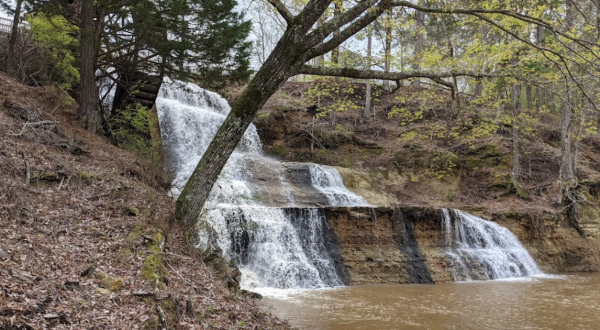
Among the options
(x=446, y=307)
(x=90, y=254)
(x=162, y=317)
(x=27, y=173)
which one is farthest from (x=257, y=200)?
(x=162, y=317)

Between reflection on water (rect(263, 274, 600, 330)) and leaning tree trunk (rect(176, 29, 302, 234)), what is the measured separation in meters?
1.97

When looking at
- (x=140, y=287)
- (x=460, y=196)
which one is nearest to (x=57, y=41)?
(x=140, y=287)

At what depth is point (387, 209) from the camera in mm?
13211

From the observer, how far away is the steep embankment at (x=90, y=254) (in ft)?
11.6

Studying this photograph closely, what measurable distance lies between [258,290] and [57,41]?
896 cm

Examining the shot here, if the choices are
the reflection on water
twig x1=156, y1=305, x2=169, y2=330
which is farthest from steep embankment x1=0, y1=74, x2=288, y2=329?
the reflection on water

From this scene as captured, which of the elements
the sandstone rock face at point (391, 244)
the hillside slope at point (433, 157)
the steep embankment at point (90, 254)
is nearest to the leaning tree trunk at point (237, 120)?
the steep embankment at point (90, 254)

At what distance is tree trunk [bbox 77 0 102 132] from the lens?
10.6 m

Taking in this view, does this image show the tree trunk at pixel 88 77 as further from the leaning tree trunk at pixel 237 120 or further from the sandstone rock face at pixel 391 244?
the sandstone rock face at pixel 391 244

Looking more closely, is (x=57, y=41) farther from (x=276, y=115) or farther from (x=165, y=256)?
(x=276, y=115)

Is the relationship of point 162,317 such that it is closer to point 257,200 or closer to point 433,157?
point 257,200

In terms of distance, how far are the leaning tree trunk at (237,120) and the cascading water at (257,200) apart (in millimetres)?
1435

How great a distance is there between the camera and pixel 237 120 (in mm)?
6160

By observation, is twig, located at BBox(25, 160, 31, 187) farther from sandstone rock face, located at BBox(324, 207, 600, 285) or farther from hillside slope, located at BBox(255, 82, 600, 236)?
hillside slope, located at BBox(255, 82, 600, 236)
